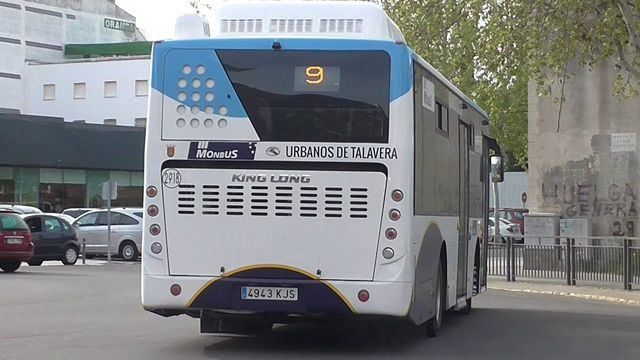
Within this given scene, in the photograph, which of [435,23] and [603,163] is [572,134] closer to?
[603,163]

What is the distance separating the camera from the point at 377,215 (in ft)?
37.3

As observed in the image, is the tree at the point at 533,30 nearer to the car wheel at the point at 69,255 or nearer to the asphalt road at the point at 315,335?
the asphalt road at the point at 315,335

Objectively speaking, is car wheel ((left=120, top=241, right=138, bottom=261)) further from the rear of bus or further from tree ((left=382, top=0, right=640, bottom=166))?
the rear of bus

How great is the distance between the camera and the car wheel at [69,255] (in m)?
31.5

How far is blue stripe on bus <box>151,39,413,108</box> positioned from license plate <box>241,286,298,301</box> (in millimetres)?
1853

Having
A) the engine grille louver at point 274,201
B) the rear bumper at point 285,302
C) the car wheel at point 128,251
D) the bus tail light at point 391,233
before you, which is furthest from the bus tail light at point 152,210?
the car wheel at point 128,251

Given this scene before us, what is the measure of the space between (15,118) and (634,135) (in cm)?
3188

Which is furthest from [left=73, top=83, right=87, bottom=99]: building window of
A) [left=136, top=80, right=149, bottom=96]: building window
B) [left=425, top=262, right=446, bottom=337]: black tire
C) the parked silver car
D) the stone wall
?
[left=425, top=262, right=446, bottom=337]: black tire

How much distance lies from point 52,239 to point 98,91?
4714cm

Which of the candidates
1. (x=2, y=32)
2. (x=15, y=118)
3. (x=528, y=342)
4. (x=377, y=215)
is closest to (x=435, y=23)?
(x=528, y=342)

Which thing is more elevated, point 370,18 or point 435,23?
point 435,23

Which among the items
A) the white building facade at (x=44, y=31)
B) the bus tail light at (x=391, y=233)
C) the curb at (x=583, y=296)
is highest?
the white building facade at (x=44, y=31)

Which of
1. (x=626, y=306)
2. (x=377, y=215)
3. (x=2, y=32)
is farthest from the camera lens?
(x=2, y=32)

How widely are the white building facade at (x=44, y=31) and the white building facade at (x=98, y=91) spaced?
3.04 metres
